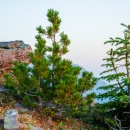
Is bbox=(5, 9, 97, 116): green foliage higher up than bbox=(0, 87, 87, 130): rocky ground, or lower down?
higher up

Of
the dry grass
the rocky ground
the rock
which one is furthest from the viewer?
the dry grass

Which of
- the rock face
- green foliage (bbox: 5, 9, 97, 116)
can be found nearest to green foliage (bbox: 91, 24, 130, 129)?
green foliage (bbox: 5, 9, 97, 116)

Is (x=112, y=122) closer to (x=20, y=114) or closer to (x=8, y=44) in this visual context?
(x=20, y=114)

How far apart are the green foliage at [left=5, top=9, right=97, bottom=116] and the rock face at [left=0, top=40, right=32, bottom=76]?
592 centimetres

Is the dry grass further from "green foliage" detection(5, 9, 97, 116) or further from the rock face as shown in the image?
the rock face

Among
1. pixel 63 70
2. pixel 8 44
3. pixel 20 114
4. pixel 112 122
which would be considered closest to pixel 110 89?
pixel 112 122

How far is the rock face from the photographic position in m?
18.9

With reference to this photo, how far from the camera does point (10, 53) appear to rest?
19.2m

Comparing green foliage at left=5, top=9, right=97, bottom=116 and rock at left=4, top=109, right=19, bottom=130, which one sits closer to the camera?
rock at left=4, top=109, right=19, bottom=130

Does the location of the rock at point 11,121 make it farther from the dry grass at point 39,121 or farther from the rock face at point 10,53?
the rock face at point 10,53

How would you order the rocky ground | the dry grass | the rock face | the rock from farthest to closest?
the rock face
the dry grass
the rocky ground
the rock

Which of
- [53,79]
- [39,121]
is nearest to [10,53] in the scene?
[53,79]

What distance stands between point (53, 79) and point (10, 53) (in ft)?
23.7

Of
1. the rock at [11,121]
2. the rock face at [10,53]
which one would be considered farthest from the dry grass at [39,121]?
the rock face at [10,53]
